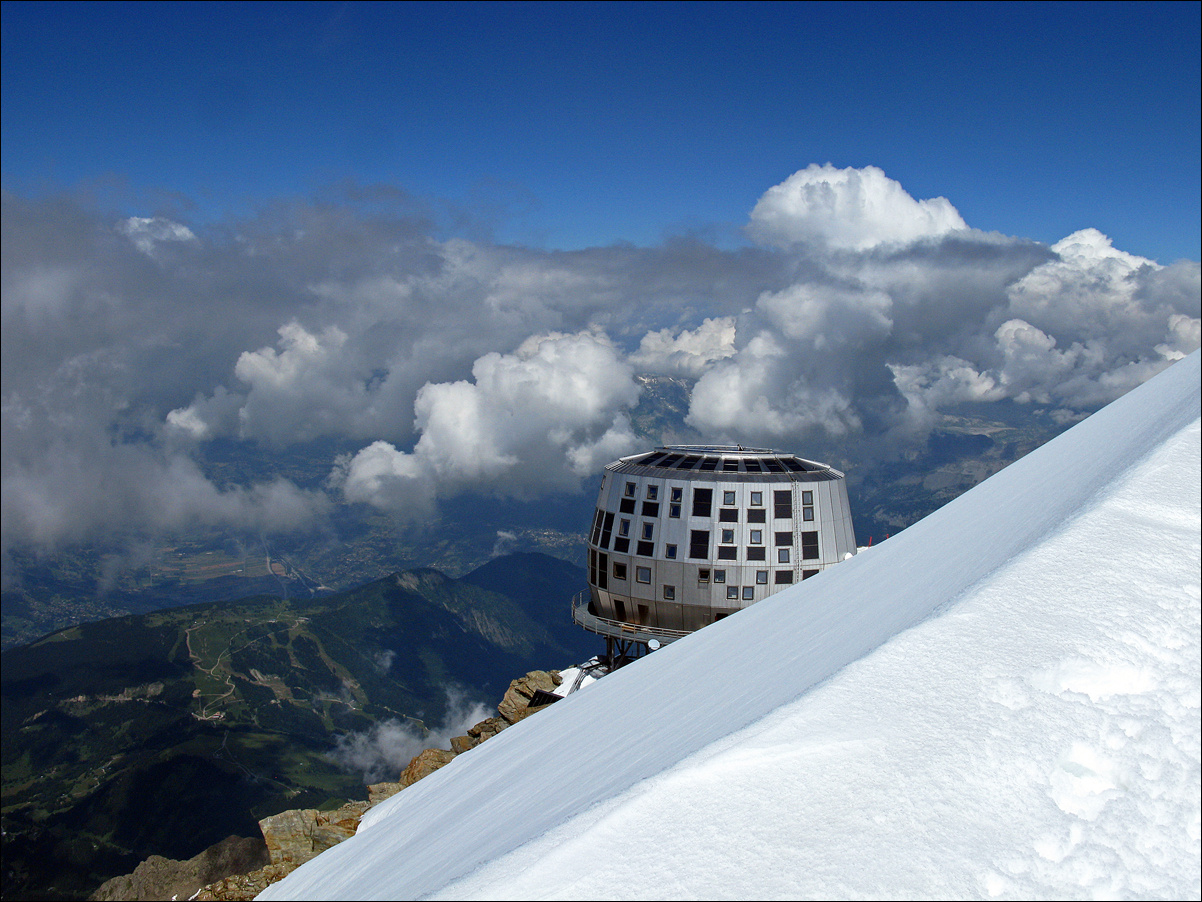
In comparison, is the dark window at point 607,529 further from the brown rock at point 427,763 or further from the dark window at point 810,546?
the brown rock at point 427,763

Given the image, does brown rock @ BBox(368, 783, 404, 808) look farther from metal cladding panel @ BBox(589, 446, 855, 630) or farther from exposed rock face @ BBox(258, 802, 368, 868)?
metal cladding panel @ BBox(589, 446, 855, 630)

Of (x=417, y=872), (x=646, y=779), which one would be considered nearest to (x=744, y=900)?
(x=646, y=779)

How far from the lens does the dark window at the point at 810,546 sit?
4638 centimetres

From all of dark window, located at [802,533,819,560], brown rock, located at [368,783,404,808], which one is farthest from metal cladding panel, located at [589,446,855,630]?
brown rock, located at [368,783,404,808]

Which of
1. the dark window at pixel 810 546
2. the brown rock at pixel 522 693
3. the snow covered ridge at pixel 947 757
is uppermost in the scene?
the snow covered ridge at pixel 947 757

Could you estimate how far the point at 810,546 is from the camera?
153ft

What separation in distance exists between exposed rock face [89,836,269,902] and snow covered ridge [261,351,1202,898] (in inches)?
2850

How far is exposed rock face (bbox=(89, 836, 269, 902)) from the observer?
62.8 m

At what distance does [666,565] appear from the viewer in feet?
152

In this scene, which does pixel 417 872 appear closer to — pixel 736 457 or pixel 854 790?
pixel 854 790

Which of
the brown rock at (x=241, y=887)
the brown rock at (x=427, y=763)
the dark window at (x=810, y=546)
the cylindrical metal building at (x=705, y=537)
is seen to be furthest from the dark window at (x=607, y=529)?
the brown rock at (x=241, y=887)

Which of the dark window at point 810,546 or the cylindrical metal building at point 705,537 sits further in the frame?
the dark window at point 810,546

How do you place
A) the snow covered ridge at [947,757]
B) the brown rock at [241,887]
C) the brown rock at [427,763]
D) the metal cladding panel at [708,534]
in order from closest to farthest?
the snow covered ridge at [947,757] → the brown rock at [241,887] → the brown rock at [427,763] → the metal cladding panel at [708,534]

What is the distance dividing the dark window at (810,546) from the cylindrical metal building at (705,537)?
39mm
